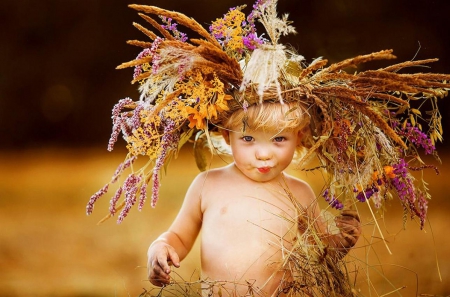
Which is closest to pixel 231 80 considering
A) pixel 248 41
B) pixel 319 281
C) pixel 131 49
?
pixel 248 41

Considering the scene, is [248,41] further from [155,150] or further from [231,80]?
[155,150]

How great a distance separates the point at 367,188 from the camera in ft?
4.89

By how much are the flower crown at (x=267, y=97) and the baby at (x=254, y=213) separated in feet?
0.14

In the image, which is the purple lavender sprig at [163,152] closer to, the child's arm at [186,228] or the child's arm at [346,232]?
the child's arm at [186,228]

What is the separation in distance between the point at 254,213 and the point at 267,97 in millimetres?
247

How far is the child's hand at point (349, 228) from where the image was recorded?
1.49 metres

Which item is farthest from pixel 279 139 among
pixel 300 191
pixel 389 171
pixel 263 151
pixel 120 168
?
pixel 120 168

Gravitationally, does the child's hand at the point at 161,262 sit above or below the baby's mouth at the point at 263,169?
below

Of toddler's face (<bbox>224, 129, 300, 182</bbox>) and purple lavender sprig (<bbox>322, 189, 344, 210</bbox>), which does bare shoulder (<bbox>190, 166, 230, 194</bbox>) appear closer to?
toddler's face (<bbox>224, 129, 300, 182</bbox>)

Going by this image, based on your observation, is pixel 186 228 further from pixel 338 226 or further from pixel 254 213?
pixel 338 226

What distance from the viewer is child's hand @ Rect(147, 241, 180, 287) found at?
4.68 ft

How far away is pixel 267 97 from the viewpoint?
55.6 inches

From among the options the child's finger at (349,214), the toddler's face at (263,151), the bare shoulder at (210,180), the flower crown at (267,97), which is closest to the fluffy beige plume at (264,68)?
the flower crown at (267,97)

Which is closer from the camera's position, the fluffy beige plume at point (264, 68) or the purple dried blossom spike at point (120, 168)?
the fluffy beige plume at point (264, 68)
